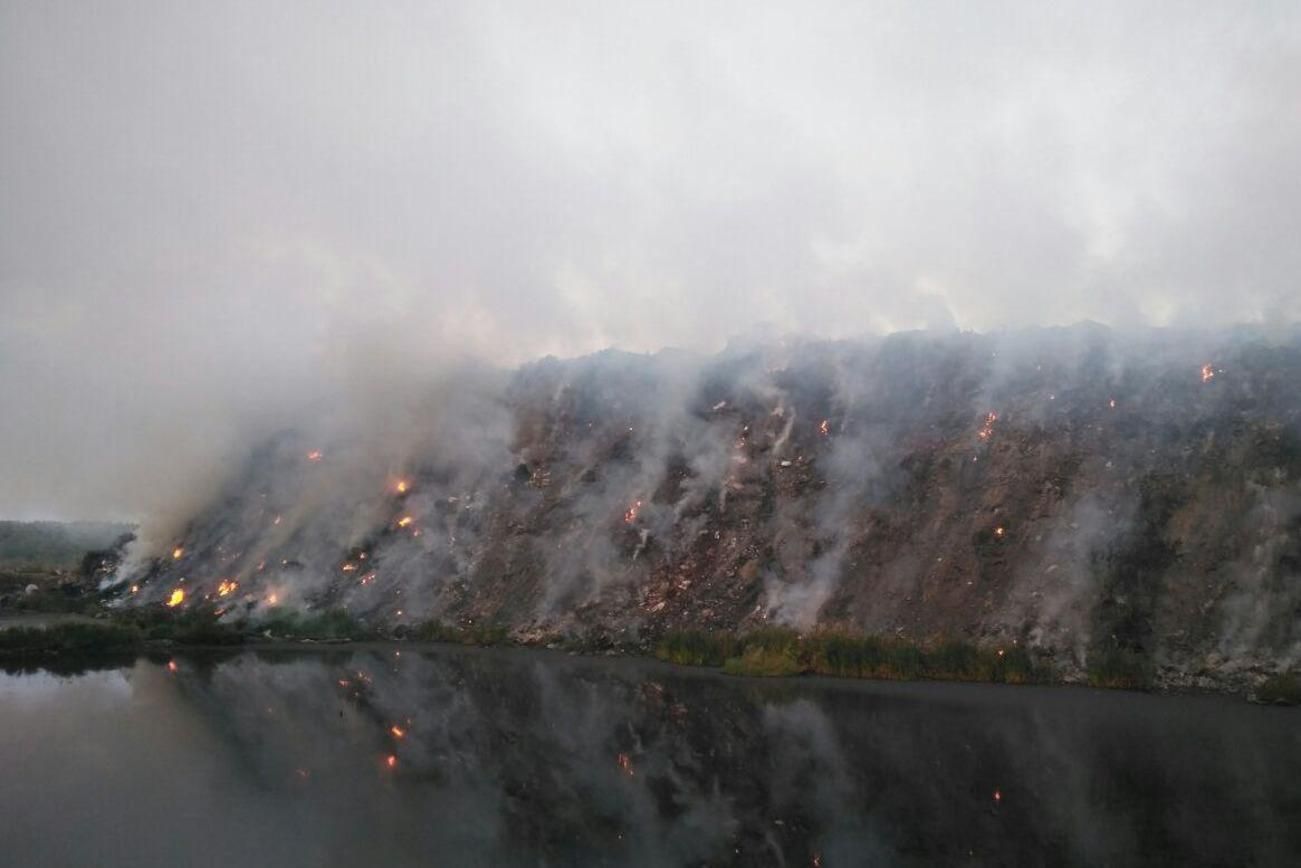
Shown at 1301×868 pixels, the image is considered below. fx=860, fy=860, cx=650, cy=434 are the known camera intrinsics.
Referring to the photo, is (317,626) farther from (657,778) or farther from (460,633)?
(657,778)

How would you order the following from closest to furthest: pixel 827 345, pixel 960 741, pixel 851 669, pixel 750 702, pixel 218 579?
pixel 960 741, pixel 750 702, pixel 851 669, pixel 827 345, pixel 218 579

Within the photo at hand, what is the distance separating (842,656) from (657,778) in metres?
21.2

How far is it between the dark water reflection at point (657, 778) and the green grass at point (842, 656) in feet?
8.35

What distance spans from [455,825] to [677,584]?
36629mm

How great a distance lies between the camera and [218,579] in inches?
3226

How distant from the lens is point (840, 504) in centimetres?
5575

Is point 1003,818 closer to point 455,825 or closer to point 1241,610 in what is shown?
point 455,825

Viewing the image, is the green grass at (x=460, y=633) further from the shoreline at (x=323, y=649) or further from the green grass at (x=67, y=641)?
the green grass at (x=67, y=641)

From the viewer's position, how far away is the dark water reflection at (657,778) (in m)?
17.4

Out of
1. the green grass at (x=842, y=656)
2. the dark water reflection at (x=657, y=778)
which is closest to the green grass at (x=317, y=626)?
the dark water reflection at (x=657, y=778)

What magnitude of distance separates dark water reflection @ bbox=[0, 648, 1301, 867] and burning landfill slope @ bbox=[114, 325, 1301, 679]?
8.19 metres

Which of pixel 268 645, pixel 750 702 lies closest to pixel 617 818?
pixel 750 702

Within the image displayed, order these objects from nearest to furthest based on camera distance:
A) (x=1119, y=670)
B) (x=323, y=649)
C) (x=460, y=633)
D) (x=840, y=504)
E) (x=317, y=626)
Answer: (x=1119, y=670), (x=840, y=504), (x=323, y=649), (x=460, y=633), (x=317, y=626)

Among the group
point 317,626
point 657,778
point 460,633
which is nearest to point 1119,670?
point 657,778
